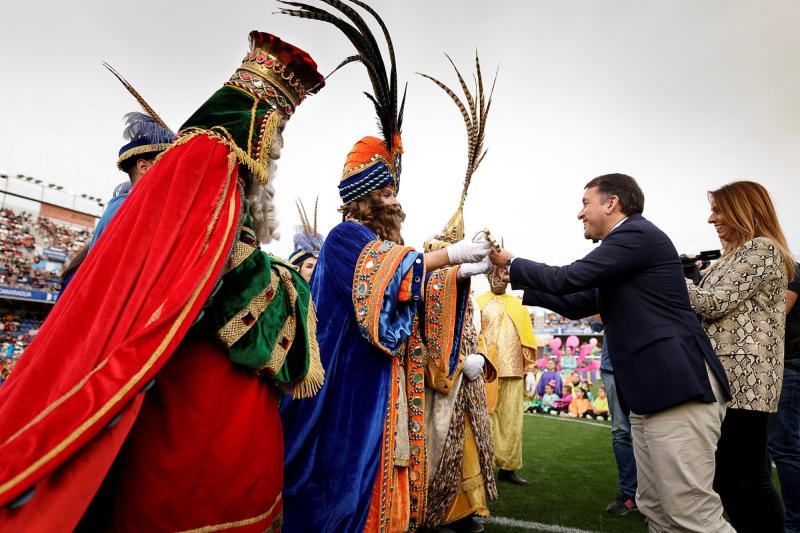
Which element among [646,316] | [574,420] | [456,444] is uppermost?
[646,316]

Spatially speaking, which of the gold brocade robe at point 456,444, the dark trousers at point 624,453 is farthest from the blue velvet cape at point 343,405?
the dark trousers at point 624,453

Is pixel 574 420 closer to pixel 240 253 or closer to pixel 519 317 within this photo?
pixel 519 317

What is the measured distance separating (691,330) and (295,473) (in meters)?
2.12

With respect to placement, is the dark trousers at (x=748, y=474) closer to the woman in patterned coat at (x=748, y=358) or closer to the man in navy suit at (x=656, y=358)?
the woman in patterned coat at (x=748, y=358)

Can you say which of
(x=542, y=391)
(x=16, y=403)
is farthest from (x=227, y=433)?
(x=542, y=391)

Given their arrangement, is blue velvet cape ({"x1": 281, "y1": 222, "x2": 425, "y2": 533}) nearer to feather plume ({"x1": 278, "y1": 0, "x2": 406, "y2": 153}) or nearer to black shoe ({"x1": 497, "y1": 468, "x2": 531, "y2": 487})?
feather plume ({"x1": 278, "y1": 0, "x2": 406, "y2": 153})

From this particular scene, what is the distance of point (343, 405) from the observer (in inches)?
98.3

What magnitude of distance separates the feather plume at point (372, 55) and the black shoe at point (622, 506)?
371 centimetres

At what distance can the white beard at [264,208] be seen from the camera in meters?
1.75

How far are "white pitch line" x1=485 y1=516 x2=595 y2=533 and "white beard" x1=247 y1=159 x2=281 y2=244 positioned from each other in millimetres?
3318

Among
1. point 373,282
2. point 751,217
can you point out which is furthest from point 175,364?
point 751,217

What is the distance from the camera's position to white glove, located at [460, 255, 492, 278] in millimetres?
Answer: 2883

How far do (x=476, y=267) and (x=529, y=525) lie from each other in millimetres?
2435

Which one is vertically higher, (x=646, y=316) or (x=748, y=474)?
(x=646, y=316)
